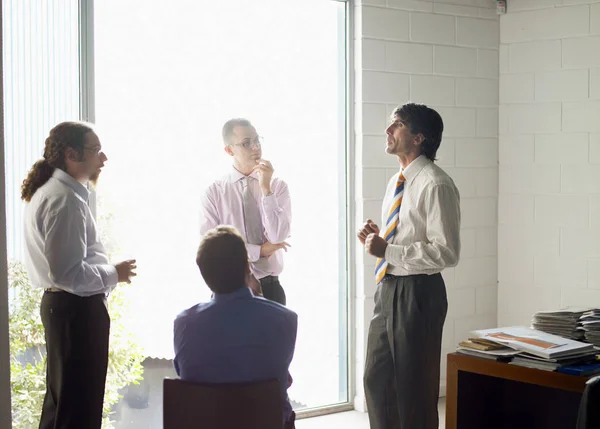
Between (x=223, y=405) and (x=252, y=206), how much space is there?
1847mm

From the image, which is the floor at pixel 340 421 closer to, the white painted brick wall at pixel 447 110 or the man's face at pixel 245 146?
the white painted brick wall at pixel 447 110

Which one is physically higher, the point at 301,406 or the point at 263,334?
the point at 263,334

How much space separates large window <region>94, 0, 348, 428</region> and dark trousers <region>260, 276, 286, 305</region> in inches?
18.6

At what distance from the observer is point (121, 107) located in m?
3.87

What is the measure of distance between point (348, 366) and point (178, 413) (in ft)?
8.99

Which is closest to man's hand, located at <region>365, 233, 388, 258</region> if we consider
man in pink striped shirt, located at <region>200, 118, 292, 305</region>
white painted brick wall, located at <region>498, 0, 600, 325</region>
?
man in pink striped shirt, located at <region>200, 118, 292, 305</region>

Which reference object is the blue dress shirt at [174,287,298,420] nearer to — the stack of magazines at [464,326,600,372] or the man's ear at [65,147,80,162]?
the stack of magazines at [464,326,600,372]

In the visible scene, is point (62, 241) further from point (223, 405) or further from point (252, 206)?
point (223, 405)

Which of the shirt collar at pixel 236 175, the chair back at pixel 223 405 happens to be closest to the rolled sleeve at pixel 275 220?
the shirt collar at pixel 236 175

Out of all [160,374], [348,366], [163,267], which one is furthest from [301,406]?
[163,267]

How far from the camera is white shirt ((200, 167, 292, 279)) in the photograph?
3.66m

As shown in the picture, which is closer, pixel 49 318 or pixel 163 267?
pixel 49 318

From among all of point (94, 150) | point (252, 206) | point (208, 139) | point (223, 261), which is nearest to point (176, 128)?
point (208, 139)

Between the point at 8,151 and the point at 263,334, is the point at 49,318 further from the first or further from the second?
the point at 263,334
